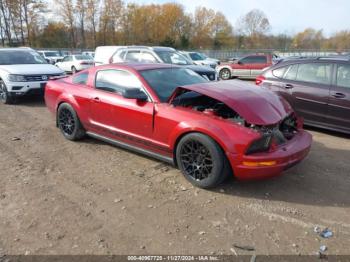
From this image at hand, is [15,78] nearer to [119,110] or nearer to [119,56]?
[119,56]

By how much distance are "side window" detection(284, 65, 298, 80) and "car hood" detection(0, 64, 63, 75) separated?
260 inches

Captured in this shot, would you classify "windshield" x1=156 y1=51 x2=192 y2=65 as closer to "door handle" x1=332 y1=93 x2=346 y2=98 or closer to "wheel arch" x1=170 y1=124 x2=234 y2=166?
"door handle" x1=332 y1=93 x2=346 y2=98

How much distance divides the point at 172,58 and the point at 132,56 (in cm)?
148

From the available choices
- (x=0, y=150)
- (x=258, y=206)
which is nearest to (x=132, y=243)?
(x=258, y=206)

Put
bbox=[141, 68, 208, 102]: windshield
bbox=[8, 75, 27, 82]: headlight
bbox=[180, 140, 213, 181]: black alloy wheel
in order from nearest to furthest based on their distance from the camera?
bbox=[180, 140, 213, 181]: black alloy wheel < bbox=[141, 68, 208, 102]: windshield < bbox=[8, 75, 27, 82]: headlight

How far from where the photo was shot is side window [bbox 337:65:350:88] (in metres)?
6.29

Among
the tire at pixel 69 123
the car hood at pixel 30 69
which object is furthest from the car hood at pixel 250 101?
the car hood at pixel 30 69

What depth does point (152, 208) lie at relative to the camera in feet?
12.1

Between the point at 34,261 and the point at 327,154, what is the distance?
183 inches

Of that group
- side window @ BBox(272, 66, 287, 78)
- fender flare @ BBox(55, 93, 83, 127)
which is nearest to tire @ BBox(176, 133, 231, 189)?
fender flare @ BBox(55, 93, 83, 127)

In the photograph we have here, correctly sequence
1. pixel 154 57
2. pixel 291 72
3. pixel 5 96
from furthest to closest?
1. pixel 154 57
2. pixel 5 96
3. pixel 291 72

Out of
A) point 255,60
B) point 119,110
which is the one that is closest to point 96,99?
point 119,110

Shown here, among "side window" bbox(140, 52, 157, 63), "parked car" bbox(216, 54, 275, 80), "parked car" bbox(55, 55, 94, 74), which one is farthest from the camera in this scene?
"parked car" bbox(55, 55, 94, 74)

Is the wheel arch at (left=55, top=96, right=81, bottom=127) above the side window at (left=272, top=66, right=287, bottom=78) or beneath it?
beneath
